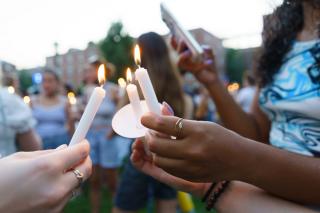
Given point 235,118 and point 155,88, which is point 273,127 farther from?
point 155,88

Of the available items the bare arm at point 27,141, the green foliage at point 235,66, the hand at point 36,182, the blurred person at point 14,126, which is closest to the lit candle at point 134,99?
the hand at point 36,182

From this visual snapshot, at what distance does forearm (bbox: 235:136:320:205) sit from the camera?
2.64ft

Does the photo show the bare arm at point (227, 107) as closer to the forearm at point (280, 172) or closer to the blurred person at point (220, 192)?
the blurred person at point (220, 192)

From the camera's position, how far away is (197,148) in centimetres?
77

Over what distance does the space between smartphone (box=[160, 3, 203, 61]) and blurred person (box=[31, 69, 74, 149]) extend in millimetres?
3391

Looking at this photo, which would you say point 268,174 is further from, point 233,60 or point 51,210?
point 233,60

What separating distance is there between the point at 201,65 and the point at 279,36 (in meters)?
0.38

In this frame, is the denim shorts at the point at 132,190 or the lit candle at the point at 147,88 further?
the denim shorts at the point at 132,190

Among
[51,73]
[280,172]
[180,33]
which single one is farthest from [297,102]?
[51,73]

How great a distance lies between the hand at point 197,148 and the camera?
2.52ft

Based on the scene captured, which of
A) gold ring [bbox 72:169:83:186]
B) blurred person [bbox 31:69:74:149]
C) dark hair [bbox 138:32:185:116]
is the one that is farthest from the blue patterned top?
blurred person [bbox 31:69:74:149]

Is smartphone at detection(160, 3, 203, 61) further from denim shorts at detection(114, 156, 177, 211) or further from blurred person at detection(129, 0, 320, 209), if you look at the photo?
denim shorts at detection(114, 156, 177, 211)

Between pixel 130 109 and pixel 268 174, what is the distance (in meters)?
0.36

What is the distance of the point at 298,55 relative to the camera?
46.4 inches
